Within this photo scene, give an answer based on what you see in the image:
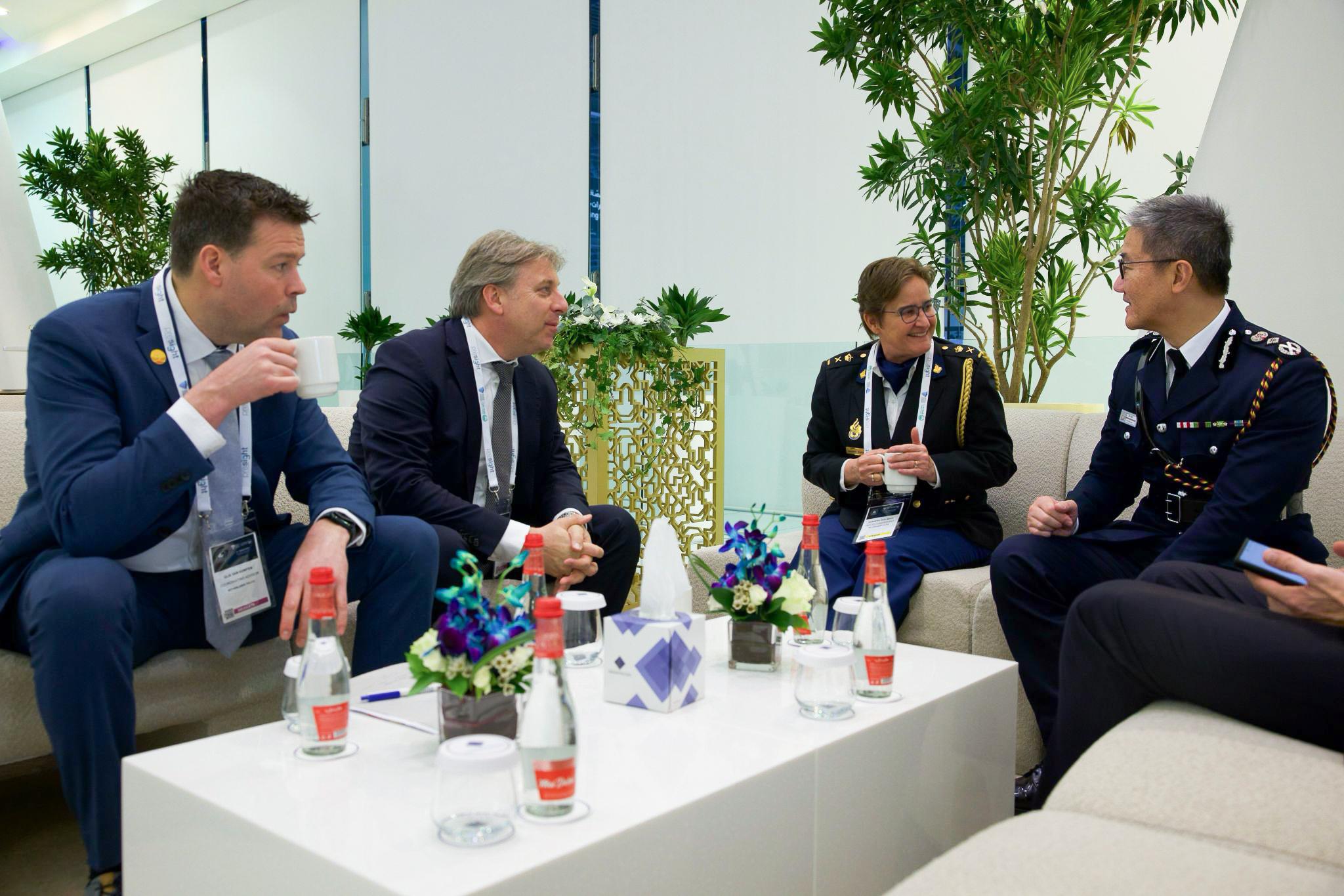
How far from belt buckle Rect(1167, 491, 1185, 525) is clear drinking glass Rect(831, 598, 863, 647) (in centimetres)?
104

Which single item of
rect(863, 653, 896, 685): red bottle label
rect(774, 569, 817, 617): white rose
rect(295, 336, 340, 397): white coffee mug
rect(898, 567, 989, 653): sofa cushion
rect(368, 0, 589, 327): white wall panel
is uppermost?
rect(368, 0, 589, 327): white wall panel

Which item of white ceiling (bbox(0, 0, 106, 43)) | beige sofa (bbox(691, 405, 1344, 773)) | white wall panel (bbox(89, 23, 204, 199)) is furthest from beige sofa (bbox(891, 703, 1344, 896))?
white ceiling (bbox(0, 0, 106, 43))

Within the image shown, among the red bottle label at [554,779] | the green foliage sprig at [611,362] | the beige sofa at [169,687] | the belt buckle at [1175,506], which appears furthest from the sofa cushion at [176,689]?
the belt buckle at [1175,506]

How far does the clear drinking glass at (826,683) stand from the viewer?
58.3 inches

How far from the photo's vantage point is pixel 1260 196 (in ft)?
10.6

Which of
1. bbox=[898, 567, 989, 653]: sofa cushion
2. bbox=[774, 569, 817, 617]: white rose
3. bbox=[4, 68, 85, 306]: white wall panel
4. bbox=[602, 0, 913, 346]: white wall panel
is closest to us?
bbox=[774, 569, 817, 617]: white rose

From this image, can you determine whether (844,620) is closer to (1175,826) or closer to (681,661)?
(681,661)

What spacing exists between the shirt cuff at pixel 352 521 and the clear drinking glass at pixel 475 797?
1115 mm

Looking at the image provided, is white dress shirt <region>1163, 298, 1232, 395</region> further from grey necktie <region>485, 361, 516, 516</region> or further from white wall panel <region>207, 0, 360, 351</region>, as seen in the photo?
white wall panel <region>207, 0, 360, 351</region>

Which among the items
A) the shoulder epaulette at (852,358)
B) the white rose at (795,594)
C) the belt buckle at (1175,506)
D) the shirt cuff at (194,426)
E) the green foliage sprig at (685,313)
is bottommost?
the white rose at (795,594)

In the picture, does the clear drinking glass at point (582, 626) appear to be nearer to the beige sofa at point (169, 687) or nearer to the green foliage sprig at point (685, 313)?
the beige sofa at point (169, 687)

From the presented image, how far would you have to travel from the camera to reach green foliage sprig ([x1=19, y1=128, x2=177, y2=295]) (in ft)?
23.0

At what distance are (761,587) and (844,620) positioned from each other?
23 cm

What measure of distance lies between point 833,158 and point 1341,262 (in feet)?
10.8
